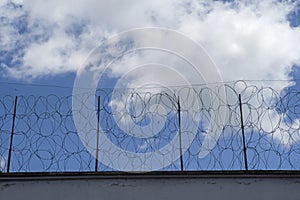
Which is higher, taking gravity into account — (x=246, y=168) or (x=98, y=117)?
(x=98, y=117)

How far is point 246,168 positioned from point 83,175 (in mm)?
1761

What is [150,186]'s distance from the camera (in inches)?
213

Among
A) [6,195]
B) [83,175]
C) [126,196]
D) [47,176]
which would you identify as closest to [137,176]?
[126,196]

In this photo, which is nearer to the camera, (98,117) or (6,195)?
(6,195)

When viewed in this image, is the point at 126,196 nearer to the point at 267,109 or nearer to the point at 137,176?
the point at 137,176

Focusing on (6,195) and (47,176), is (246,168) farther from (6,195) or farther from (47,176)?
(6,195)

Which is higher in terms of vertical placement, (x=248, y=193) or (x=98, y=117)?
(x=98, y=117)

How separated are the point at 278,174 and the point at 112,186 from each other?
1783 millimetres

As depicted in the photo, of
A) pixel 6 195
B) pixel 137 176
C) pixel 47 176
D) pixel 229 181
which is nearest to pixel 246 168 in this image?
pixel 229 181

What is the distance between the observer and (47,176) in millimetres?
5426

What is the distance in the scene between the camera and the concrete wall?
5367mm

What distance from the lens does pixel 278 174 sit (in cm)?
538

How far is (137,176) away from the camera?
5414 mm

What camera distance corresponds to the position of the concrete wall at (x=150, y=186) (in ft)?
17.6
